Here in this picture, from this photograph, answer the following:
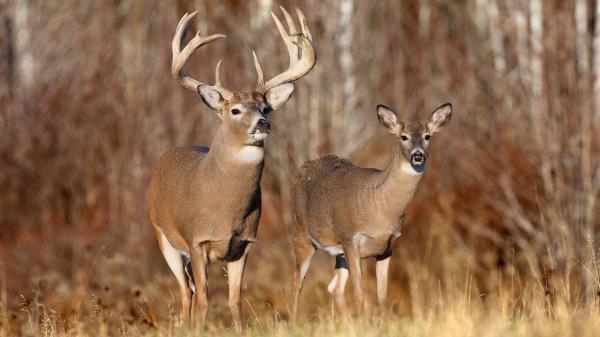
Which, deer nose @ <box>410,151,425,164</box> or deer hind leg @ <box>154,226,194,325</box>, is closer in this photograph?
deer nose @ <box>410,151,425,164</box>

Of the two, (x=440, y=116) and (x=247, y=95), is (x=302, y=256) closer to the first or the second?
(x=440, y=116)

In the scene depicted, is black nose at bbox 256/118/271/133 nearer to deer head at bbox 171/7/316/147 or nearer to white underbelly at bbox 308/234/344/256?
deer head at bbox 171/7/316/147

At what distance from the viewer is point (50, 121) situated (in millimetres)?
17875

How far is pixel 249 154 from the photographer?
26.4 ft

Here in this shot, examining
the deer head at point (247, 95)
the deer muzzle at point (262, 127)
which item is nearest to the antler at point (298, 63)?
the deer head at point (247, 95)

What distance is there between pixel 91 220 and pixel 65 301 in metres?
3.97

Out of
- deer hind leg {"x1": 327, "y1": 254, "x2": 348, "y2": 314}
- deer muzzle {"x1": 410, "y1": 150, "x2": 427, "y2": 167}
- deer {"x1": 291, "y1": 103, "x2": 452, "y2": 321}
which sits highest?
deer muzzle {"x1": 410, "y1": 150, "x2": 427, "y2": 167}

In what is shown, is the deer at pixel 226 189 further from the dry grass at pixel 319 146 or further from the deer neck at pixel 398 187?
the deer neck at pixel 398 187

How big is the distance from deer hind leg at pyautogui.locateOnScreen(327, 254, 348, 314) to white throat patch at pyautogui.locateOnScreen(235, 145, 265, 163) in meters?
1.65

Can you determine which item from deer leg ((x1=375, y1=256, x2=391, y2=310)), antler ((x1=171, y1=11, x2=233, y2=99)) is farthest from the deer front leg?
antler ((x1=171, y1=11, x2=233, y2=99))

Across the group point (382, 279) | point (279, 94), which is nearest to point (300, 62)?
point (279, 94)

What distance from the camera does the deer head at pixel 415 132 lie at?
827 centimetres

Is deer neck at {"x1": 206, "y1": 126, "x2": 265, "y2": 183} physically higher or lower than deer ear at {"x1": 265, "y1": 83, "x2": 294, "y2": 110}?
lower

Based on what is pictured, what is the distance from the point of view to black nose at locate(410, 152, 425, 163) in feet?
26.9
